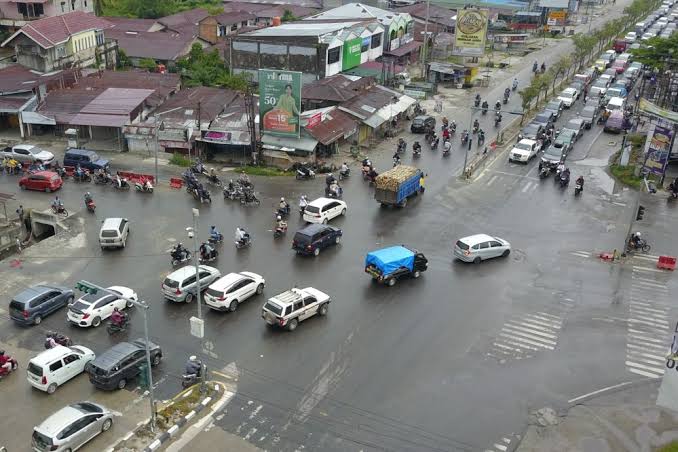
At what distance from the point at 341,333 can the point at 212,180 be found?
22.8 metres

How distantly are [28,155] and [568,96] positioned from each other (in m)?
57.1

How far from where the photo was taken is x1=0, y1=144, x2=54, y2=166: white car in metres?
50.9

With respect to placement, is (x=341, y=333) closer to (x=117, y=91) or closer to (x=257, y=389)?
(x=257, y=389)

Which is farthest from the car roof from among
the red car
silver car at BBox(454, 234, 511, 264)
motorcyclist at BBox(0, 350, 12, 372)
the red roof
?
the red roof

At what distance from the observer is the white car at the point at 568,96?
243 feet

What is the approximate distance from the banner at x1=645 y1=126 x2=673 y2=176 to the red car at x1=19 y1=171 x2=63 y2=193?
43.8m

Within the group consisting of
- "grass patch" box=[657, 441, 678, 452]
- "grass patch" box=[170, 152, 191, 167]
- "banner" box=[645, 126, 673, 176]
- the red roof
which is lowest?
"grass patch" box=[170, 152, 191, 167]

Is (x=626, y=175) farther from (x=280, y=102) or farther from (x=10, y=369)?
(x=10, y=369)

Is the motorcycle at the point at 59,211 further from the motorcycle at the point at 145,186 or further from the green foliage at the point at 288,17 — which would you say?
the green foliage at the point at 288,17

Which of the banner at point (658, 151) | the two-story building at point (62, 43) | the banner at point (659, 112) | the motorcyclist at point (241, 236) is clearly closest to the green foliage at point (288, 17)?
the two-story building at point (62, 43)

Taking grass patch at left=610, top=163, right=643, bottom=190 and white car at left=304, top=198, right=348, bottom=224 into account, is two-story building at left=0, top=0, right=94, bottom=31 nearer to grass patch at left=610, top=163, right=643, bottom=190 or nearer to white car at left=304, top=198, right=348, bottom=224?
white car at left=304, top=198, right=348, bottom=224

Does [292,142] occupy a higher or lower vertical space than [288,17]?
lower

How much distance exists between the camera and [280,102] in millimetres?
51188

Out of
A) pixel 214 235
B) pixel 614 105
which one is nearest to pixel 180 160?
pixel 214 235
